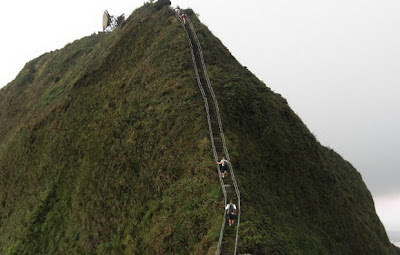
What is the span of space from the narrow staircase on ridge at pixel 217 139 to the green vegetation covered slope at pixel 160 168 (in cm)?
44

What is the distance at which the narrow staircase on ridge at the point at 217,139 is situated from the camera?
15777 mm

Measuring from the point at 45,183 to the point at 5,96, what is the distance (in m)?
39.1

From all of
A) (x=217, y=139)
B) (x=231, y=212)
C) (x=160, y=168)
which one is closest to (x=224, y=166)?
(x=231, y=212)

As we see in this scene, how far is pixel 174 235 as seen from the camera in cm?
1789

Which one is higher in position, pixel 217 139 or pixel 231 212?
pixel 217 139

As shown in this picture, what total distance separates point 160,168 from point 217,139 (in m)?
4.31

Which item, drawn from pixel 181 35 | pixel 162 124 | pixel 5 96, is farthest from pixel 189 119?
pixel 5 96

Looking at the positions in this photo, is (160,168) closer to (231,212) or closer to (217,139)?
(217,139)

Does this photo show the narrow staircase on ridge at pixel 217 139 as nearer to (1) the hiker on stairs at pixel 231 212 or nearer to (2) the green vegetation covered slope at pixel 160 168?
(1) the hiker on stairs at pixel 231 212

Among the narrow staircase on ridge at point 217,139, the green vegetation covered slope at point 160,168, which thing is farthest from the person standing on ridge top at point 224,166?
the green vegetation covered slope at point 160,168

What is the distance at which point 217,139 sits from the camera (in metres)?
23.9

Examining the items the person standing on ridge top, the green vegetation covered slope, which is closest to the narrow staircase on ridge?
the person standing on ridge top

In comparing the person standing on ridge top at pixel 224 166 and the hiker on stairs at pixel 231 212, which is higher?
the person standing on ridge top at pixel 224 166

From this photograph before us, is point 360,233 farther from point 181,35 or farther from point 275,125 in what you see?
point 181,35
